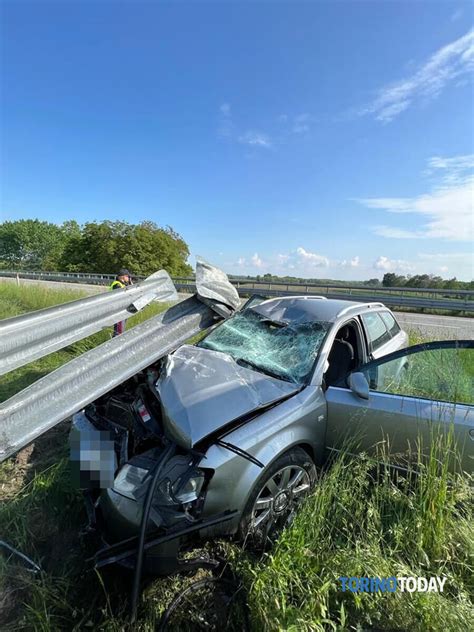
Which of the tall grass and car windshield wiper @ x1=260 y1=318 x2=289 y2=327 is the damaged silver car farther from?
the tall grass

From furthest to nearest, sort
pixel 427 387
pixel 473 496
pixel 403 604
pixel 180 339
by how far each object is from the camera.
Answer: pixel 180 339 < pixel 427 387 < pixel 473 496 < pixel 403 604

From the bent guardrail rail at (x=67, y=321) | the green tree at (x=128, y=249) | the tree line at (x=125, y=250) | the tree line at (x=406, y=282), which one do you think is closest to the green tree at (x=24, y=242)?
the tree line at (x=125, y=250)

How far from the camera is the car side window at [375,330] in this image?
3523 millimetres

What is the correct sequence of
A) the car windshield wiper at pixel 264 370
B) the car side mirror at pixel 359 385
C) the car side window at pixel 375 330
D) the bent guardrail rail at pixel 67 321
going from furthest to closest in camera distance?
the car side window at pixel 375 330 < the car windshield wiper at pixel 264 370 < the car side mirror at pixel 359 385 < the bent guardrail rail at pixel 67 321

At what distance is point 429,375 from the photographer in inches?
105

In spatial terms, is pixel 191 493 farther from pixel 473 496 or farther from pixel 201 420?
pixel 473 496

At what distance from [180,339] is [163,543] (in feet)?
5.18

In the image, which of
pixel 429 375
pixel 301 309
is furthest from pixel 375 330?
pixel 429 375

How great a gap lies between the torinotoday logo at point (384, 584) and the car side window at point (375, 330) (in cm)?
214

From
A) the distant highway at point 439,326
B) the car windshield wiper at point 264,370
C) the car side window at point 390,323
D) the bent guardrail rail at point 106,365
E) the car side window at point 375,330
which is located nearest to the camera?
the bent guardrail rail at point 106,365

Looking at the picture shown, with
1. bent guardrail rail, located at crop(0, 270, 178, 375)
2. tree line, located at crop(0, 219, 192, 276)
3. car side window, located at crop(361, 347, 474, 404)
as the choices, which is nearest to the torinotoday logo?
car side window, located at crop(361, 347, 474, 404)

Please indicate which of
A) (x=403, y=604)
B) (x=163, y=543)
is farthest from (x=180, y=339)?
(x=403, y=604)

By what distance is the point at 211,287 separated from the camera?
314 cm

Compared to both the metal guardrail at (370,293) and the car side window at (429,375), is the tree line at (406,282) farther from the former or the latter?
the car side window at (429,375)
